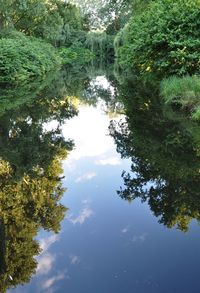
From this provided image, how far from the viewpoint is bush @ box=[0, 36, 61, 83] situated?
2742 centimetres

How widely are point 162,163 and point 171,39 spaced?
8.99 metres

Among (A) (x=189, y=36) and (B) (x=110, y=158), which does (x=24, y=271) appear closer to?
(B) (x=110, y=158)

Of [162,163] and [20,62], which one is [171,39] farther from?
[20,62]

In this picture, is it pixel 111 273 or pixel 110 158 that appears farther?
pixel 110 158

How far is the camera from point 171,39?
1791cm

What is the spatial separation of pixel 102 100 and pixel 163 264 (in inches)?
700

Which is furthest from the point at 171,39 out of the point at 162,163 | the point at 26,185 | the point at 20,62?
the point at 20,62

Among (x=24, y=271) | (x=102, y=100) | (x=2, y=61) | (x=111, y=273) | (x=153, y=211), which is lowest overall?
(x=111, y=273)

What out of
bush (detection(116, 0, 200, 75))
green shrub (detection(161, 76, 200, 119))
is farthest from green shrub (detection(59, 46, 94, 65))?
green shrub (detection(161, 76, 200, 119))

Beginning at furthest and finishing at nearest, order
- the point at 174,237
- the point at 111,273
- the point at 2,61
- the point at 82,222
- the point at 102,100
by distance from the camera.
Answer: the point at 2,61, the point at 102,100, the point at 82,222, the point at 174,237, the point at 111,273

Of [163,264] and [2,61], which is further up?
[2,61]

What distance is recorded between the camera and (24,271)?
6238mm

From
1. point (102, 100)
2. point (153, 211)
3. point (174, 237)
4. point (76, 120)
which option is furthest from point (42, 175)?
point (102, 100)

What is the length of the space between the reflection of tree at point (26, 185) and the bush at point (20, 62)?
9.50 metres
